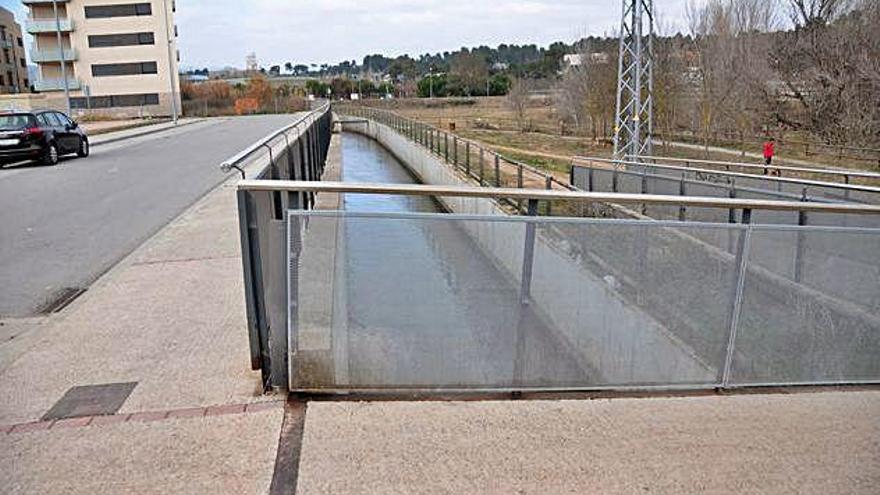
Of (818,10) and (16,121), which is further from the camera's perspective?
(818,10)

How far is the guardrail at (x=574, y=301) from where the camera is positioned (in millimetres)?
3922

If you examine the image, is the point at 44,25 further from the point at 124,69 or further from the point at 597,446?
the point at 597,446

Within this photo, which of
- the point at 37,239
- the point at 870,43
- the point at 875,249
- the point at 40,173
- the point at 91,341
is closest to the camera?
the point at 875,249

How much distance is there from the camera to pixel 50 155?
19.8m

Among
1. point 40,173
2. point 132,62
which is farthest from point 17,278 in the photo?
point 132,62

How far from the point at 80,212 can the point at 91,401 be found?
8777 mm

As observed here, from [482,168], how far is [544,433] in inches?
635

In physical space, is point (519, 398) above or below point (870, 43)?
below

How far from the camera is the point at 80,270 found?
7.80 metres

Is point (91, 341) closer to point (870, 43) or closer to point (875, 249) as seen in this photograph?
point (875, 249)

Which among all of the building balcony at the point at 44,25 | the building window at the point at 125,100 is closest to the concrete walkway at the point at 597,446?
the building window at the point at 125,100

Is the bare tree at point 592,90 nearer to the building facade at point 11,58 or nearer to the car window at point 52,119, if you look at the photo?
the car window at point 52,119

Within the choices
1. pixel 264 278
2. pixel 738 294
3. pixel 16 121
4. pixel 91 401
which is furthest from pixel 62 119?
pixel 738 294

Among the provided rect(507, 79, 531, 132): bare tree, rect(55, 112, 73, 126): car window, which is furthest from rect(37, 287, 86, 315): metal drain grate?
rect(507, 79, 531, 132): bare tree
